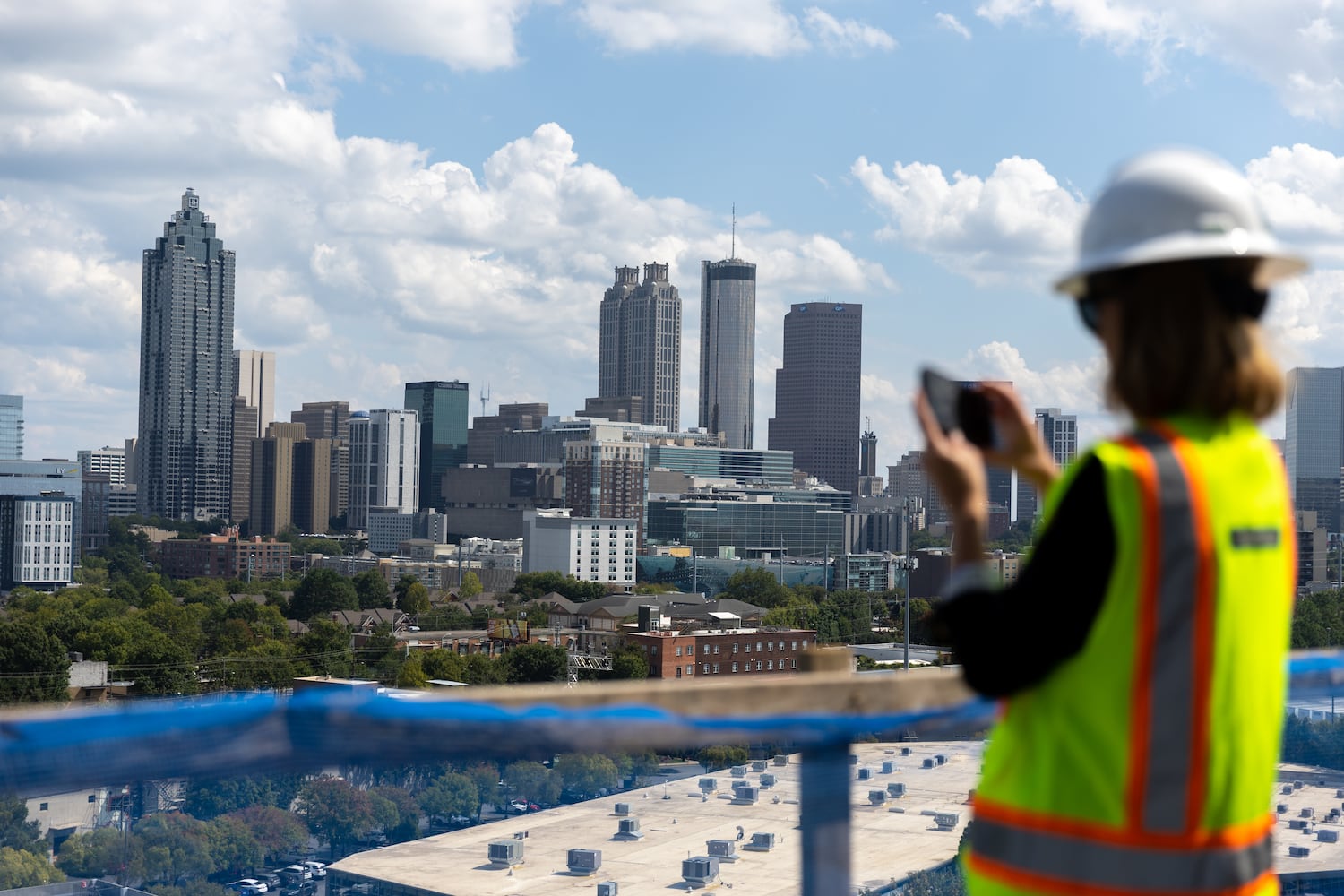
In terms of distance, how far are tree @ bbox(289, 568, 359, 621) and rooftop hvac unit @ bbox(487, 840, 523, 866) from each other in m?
89.8

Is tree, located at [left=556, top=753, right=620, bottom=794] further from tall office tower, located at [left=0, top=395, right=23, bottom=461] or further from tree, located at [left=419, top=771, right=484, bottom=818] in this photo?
tall office tower, located at [left=0, top=395, right=23, bottom=461]

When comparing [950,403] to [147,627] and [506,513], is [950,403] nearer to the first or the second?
[147,627]

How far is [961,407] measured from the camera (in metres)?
1.94

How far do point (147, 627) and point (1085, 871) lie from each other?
6859cm

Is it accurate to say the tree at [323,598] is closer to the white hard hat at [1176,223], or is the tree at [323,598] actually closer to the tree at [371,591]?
Result: the tree at [371,591]

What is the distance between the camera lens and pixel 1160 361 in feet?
5.91

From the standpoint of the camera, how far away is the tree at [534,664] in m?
61.6

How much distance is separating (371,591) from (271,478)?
98447 millimetres

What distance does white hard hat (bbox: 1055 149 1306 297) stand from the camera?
6.06ft

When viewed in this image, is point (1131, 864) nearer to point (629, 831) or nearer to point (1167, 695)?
point (1167, 695)

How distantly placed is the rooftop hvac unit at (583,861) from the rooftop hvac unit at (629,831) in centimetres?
5

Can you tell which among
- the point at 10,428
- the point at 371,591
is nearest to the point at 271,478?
the point at 10,428

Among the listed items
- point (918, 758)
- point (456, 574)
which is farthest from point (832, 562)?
point (918, 758)

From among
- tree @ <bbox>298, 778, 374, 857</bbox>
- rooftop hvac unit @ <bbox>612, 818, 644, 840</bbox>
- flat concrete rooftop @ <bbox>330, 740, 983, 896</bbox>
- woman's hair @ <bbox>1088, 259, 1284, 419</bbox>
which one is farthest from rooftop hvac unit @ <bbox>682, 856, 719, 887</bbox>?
woman's hair @ <bbox>1088, 259, 1284, 419</bbox>
